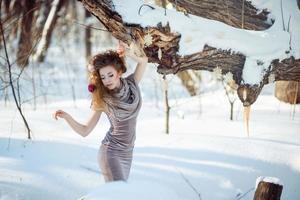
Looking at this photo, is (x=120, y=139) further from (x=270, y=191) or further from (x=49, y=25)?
(x=49, y=25)

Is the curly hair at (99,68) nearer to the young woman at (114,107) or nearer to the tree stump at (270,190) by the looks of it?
the young woman at (114,107)

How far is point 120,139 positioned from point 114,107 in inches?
9.9

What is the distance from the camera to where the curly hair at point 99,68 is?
317 cm

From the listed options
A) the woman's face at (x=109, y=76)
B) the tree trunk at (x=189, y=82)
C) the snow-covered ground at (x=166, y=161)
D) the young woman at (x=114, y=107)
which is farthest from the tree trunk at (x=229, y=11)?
the tree trunk at (x=189, y=82)

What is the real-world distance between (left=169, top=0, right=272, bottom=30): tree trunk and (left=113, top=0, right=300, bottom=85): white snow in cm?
12

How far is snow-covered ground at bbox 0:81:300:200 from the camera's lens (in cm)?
348

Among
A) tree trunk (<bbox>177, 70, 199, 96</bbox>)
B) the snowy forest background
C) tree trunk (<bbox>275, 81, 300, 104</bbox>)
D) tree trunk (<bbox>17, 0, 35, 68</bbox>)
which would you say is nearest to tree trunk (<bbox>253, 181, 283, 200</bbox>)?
the snowy forest background

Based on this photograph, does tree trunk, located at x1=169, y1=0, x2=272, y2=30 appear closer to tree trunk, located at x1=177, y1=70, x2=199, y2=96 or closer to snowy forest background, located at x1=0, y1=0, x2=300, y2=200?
snowy forest background, located at x1=0, y1=0, x2=300, y2=200

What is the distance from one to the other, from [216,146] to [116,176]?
135 cm

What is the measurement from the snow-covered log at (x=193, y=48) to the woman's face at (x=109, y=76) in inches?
11.6

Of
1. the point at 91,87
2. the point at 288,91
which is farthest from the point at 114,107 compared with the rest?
the point at 288,91

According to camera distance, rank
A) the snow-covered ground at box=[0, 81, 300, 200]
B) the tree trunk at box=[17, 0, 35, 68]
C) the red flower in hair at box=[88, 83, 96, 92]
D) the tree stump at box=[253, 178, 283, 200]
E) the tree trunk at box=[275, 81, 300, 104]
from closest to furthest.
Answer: the tree stump at box=[253, 178, 283, 200]
the red flower in hair at box=[88, 83, 96, 92]
the snow-covered ground at box=[0, 81, 300, 200]
the tree trunk at box=[17, 0, 35, 68]
the tree trunk at box=[275, 81, 300, 104]

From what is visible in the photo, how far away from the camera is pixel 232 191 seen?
3.67 m

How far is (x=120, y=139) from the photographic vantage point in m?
3.23
